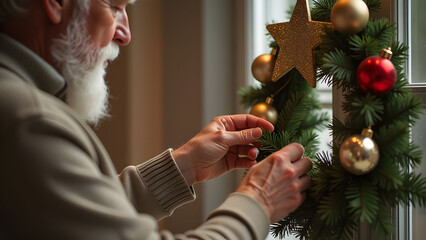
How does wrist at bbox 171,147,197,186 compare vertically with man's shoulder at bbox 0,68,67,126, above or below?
below

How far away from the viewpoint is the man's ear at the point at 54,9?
2.55 ft

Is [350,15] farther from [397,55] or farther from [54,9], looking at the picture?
[54,9]

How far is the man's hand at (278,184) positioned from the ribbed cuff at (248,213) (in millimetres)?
21

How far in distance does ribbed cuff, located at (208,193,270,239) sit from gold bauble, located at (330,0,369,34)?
1.18 feet

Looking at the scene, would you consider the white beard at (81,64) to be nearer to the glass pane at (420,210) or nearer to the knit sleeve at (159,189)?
the knit sleeve at (159,189)

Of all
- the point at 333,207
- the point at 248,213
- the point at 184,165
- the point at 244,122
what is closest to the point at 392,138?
the point at 333,207

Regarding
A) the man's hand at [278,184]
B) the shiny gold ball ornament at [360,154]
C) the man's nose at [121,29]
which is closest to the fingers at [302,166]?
the man's hand at [278,184]

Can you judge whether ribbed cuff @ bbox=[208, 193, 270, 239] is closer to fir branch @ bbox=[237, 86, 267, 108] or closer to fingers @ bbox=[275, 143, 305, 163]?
fingers @ bbox=[275, 143, 305, 163]

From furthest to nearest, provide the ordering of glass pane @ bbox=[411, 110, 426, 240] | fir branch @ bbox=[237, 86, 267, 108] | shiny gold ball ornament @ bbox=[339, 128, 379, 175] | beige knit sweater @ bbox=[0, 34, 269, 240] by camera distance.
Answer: fir branch @ bbox=[237, 86, 267, 108]
glass pane @ bbox=[411, 110, 426, 240]
shiny gold ball ornament @ bbox=[339, 128, 379, 175]
beige knit sweater @ bbox=[0, 34, 269, 240]

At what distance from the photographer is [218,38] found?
1526 mm

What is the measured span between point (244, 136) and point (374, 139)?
0.94ft

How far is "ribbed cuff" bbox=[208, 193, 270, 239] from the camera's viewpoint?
0.73 m

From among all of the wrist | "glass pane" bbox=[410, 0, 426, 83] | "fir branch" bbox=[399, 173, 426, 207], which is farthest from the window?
the wrist

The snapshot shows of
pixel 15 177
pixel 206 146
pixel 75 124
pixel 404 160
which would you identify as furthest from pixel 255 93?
pixel 15 177
